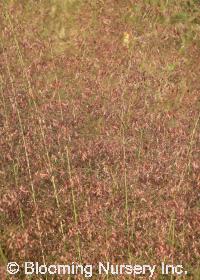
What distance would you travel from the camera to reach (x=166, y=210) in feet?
12.1

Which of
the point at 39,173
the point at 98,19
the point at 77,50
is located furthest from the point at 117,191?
the point at 98,19

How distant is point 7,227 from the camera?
357 cm

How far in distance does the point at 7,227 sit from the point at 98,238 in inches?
26.2

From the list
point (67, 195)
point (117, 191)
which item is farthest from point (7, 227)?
point (117, 191)

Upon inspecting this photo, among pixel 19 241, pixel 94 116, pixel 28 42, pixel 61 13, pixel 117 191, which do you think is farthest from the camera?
pixel 61 13

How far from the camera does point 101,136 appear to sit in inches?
186

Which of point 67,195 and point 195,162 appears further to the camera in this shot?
point 195,162

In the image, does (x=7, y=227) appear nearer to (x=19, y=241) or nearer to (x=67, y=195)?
(x=19, y=241)

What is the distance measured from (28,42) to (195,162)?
2828mm

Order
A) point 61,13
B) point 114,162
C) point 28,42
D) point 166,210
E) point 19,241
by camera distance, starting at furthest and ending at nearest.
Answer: point 61,13, point 28,42, point 114,162, point 166,210, point 19,241

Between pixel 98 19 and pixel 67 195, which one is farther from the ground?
pixel 98 19

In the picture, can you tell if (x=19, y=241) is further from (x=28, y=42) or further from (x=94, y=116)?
(x=28, y=42)

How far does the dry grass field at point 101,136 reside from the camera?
11.3ft

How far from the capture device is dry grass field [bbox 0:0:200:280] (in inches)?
135
